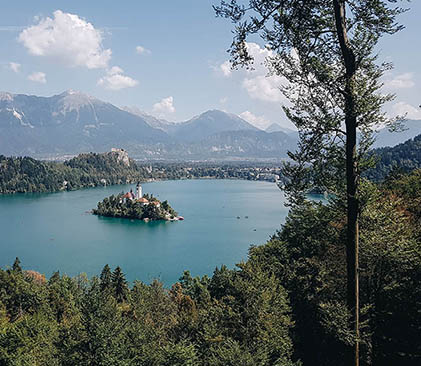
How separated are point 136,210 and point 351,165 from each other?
45.6 metres

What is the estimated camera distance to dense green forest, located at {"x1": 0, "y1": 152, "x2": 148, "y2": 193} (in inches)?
2921

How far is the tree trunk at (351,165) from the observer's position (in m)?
2.50

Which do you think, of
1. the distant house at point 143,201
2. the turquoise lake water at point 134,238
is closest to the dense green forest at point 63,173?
the turquoise lake water at point 134,238

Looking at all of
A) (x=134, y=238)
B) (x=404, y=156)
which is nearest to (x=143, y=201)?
(x=134, y=238)

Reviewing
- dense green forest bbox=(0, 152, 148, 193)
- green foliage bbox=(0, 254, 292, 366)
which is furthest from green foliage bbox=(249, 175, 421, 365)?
dense green forest bbox=(0, 152, 148, 193)

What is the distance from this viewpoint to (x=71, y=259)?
28.5m

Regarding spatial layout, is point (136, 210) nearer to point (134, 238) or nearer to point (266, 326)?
point (134, 238)

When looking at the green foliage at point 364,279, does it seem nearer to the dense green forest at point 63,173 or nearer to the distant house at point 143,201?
the distant house at point 143,201

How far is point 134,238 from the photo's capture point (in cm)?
3666

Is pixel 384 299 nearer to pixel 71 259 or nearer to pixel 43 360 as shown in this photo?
pixel 43 360

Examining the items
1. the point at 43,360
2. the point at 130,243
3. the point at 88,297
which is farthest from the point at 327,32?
the point at 130,243

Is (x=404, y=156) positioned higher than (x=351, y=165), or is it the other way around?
(x=404, y=156)

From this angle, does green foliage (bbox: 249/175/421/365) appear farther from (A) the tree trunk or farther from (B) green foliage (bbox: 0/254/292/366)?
(B) green foliage (bbox: 0/254/292/366)

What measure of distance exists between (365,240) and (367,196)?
19.4 inches
